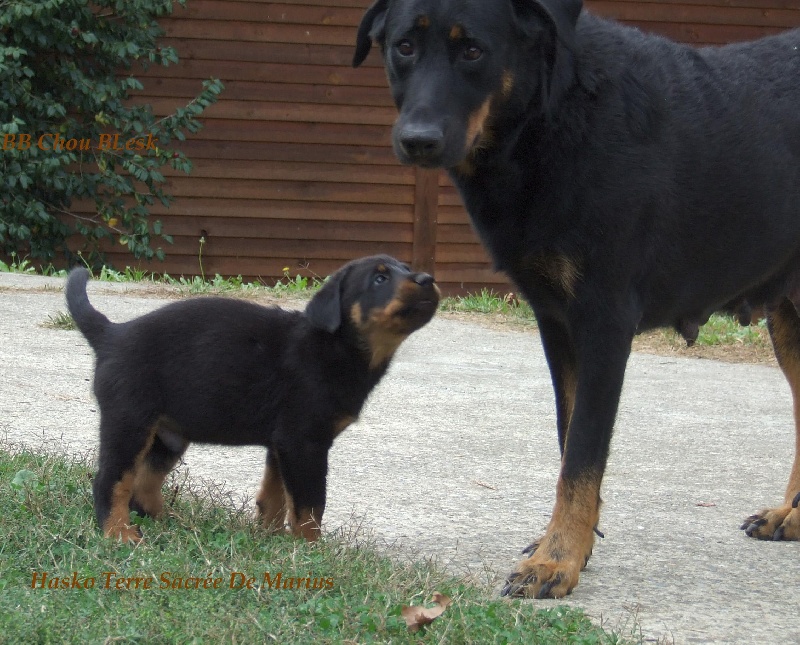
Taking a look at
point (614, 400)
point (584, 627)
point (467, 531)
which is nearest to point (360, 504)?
point (467, 531)

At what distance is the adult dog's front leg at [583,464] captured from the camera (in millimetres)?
3271

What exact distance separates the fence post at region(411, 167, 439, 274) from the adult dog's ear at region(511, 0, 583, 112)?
8018mm

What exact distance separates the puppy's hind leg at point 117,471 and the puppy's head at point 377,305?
67 centimetres

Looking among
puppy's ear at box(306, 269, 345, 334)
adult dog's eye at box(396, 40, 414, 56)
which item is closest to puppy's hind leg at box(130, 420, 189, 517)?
puppy's ear at box(306, 269, 345, 334)

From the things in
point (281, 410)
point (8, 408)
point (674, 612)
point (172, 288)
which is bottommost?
point (172, 288)

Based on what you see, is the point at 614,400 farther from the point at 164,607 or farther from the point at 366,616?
the point at 164,607

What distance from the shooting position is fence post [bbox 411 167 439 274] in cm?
1152

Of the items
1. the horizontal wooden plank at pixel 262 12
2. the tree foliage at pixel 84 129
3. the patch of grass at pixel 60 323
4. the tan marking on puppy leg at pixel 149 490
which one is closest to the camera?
the tan marking on puppy leg at pixel 149 490

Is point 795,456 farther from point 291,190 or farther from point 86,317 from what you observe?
point 291,190

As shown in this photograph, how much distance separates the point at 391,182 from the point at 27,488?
8.36 m

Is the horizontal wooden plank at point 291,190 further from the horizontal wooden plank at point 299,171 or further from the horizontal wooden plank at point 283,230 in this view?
the horizontal wooden plank at point 283,230

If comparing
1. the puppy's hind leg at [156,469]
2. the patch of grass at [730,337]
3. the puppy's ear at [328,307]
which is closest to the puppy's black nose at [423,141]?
the puppy's ear at [328,307]

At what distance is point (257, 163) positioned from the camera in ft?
37.2

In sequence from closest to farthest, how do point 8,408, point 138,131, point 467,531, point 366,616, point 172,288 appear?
1. point 366,616
2. point 467,531
3. point 8,408
4. point 172,288
5. point 138,131
